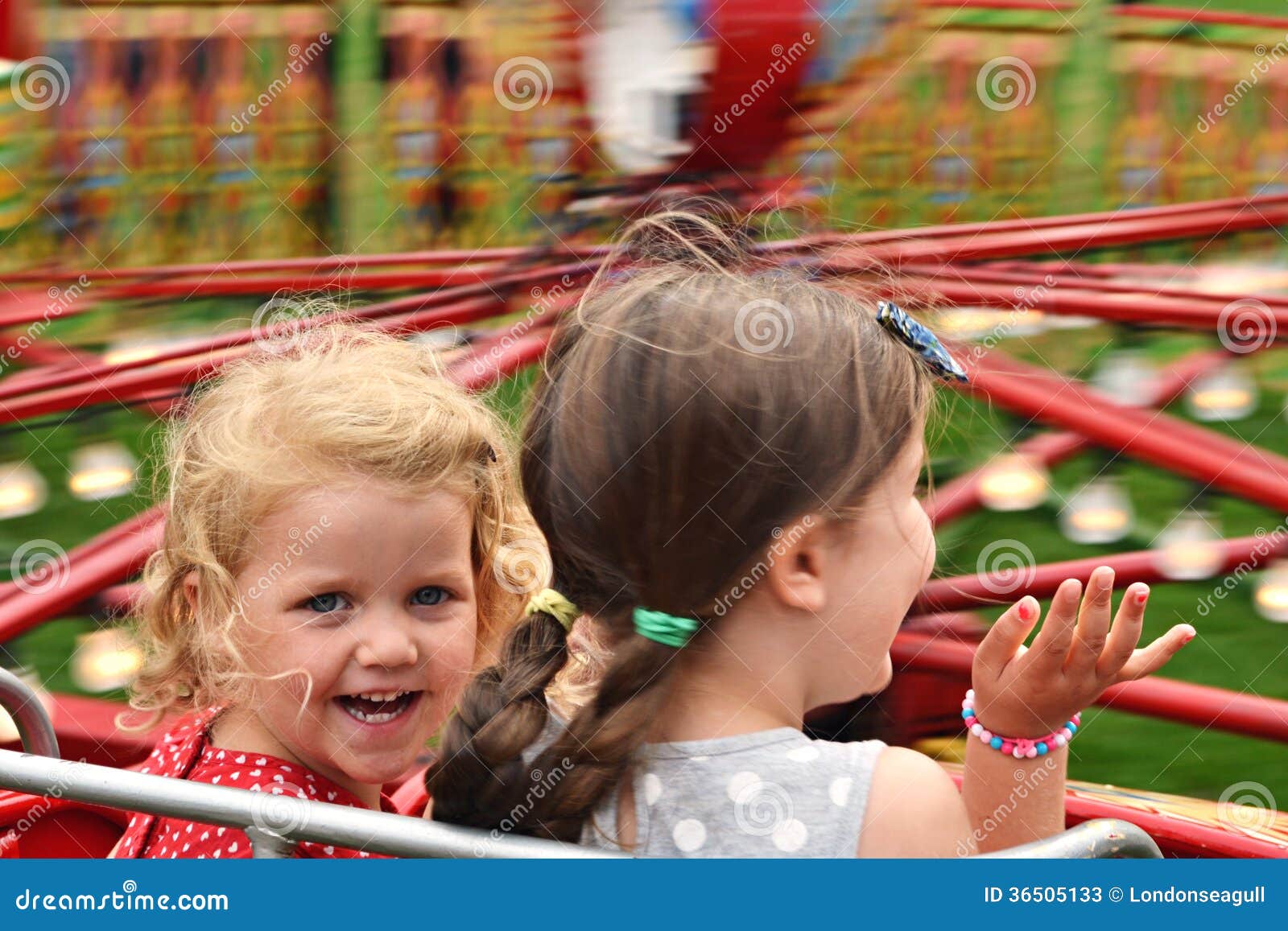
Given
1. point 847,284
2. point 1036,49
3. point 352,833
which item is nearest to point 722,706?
point 352,833

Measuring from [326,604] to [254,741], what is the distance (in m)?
0.15

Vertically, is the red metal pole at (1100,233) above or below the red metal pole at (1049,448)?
above

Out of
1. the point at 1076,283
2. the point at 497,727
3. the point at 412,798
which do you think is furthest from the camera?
the point at 1076,283

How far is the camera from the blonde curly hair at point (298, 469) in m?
1.28

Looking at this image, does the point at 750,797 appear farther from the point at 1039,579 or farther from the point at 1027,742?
the point at 1039,579

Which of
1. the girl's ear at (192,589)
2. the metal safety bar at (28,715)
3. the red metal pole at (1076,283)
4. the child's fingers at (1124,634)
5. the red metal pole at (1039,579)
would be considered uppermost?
the red metal pole at (1076,283)

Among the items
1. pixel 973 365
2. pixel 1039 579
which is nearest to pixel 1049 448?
pixel 973 365

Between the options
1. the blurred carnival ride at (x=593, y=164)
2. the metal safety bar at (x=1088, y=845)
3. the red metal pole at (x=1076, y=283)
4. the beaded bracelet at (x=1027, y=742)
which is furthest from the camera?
the red metal pole at (x=1076, y=283)

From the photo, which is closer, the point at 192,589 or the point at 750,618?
the point at 750,618

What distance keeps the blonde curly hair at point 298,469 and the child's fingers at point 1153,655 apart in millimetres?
570

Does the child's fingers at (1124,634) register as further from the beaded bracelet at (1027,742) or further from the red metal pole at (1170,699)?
the red metal pole at (1170,699)

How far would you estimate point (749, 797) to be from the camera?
101cm

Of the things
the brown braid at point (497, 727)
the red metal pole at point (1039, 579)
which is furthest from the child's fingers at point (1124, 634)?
the red metal pole at point (1039, 579)

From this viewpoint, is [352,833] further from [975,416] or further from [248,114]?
[248,114]
